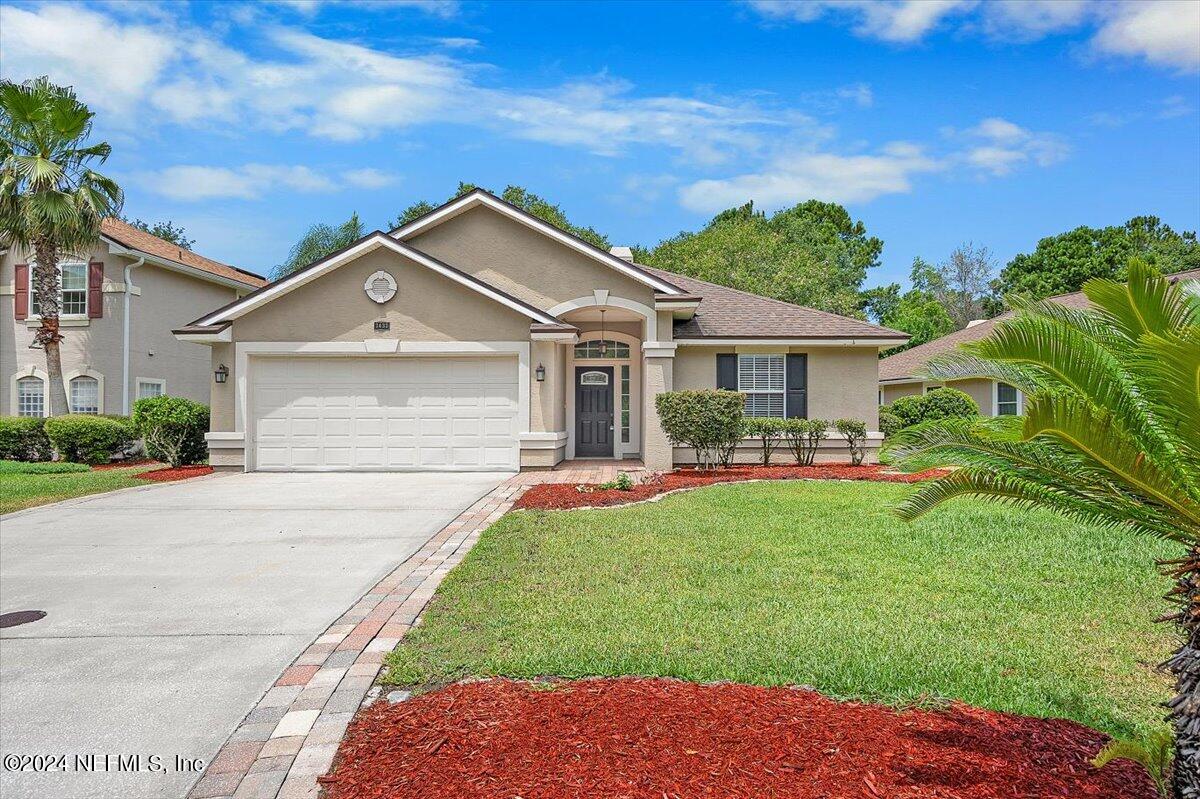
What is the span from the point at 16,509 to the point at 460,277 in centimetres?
825

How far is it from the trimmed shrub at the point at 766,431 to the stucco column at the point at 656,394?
1930mm

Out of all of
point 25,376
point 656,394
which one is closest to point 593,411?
point 656,394

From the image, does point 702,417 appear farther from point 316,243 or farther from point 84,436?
point 316,243

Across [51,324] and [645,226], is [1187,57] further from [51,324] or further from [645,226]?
[645,226]

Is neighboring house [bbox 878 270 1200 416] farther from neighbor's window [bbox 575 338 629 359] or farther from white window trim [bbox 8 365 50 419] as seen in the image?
white window trim [bbox 8 365 50 419]

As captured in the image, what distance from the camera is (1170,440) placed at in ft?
8.79

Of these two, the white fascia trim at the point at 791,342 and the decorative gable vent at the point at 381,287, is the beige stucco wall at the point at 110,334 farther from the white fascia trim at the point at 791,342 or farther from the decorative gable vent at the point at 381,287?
the white fascia trim at the point at 791,342

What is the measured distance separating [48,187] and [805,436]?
19.7 m

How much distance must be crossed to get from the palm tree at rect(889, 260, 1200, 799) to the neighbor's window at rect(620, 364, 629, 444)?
46.2 feet

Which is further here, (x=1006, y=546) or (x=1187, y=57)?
(x=1187, y=57)

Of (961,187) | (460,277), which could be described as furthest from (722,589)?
(961,187)

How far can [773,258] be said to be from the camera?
1396 inches

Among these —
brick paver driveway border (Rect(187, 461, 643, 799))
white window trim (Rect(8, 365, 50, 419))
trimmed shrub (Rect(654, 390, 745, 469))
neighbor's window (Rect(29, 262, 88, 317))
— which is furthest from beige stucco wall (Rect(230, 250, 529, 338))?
white window trim (Rect(8, 365, 50, 419))

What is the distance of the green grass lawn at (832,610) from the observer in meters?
3.98
